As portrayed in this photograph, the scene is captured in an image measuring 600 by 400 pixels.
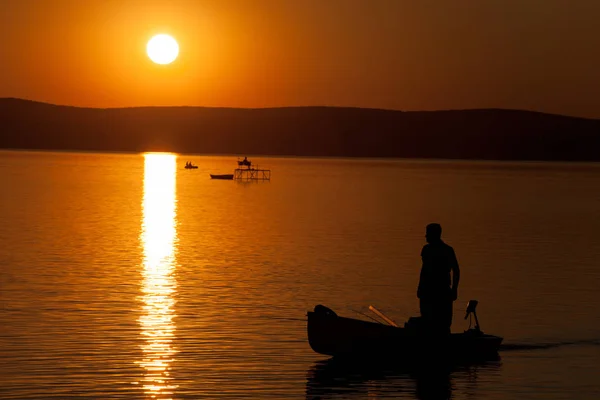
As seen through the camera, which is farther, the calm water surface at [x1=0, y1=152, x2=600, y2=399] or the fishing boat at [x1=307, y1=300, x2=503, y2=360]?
the fishing boat at [x1=307, y1=300, x2=503, y2=360]

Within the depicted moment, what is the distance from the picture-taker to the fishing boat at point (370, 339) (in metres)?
21.0

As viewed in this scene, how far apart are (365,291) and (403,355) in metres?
10.9

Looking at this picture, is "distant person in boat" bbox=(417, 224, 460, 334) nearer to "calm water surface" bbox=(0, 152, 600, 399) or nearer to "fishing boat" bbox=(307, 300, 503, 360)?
"fishing boat" bbox=(307, 300, 503, 360)

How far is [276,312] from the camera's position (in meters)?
27.5

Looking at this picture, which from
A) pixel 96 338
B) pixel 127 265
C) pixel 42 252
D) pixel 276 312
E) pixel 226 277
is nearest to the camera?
pixel 96 338

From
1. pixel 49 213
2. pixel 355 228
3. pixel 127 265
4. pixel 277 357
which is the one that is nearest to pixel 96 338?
pixel 277 357

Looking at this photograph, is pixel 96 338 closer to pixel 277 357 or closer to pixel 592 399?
pixel 277 357

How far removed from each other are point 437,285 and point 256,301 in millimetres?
9377

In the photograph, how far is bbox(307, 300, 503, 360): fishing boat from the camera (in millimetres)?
21016

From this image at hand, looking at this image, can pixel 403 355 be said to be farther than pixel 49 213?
No

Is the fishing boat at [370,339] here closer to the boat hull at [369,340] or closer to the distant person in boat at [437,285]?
the boat hull at [369,340]

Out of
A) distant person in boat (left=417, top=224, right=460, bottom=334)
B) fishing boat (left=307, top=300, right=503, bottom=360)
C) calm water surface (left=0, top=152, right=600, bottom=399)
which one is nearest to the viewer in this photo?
calm water surface (left=0, top=152, right=600, bottom=399)

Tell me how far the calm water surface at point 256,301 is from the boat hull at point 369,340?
1.43 feet

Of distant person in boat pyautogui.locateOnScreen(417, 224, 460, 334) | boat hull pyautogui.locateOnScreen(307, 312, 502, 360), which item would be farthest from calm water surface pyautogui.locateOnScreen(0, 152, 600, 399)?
distant person in boat pyautogui.locateOnScreen(417, 224, 460, 334)
